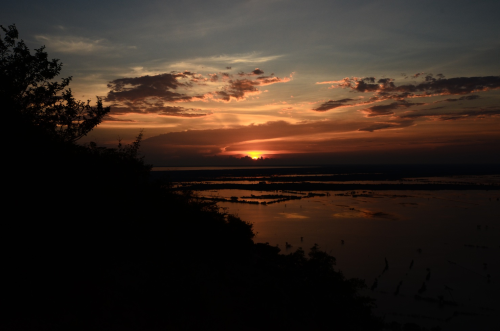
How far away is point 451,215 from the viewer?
54219 millimetres

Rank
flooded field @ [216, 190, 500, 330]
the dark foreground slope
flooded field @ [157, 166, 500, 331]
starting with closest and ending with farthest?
the dark foreground slope < flooded field @ [157, 166, 500, 331] < flooded field @ [216, 190, 500, 330]

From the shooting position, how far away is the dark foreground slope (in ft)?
25.8

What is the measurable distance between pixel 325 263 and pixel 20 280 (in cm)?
1648

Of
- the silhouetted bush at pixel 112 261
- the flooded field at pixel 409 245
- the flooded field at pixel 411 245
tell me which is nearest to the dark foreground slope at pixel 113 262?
the silhouetted bush at pixel 112 261

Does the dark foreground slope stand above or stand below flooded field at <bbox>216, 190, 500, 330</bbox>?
above

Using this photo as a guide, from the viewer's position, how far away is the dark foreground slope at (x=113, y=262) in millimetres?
7875

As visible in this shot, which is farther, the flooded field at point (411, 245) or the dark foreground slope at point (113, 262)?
the flooded field at point (411, 245)

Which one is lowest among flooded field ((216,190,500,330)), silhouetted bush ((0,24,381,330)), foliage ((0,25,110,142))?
flooded field ((216,190,500,330))

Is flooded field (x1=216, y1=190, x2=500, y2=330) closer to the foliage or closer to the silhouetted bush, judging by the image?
the silhouetted bush

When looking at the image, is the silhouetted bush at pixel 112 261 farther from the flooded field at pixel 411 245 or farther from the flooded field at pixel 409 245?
the flooded field at pixel 411 245

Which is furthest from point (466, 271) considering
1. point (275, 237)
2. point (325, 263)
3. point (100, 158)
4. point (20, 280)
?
point (20, 280)

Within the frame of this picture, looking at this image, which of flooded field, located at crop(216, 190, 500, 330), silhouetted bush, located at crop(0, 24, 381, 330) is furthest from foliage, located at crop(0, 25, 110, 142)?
flooded field, located at crop(216, 190, 500, 330)

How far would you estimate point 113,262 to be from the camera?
10617 millimetres

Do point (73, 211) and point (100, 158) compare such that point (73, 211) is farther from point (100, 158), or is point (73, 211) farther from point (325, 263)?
point (325, 263)
